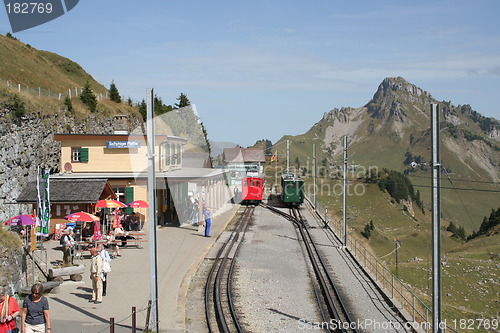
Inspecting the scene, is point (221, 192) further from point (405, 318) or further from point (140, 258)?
point (405, 318)

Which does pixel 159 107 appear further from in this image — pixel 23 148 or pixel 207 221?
pixel 207 221

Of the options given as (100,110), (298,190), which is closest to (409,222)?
(298,190)

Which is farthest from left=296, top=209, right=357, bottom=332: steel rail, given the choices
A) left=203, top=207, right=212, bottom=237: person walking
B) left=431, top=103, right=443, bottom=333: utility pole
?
left=203, top=207, right=212, bottom=237: person walking

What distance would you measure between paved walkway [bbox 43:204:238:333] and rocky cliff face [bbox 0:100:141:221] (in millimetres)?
10139

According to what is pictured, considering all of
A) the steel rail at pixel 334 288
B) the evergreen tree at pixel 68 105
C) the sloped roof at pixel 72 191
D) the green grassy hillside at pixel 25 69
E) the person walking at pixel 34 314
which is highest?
the green grassy hillside at pixel 25 69

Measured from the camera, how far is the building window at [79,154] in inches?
1246

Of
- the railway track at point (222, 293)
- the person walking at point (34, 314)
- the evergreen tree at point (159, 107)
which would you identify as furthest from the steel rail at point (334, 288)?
the evergreen tree at point (159, 107)

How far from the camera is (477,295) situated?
3866 centimetres

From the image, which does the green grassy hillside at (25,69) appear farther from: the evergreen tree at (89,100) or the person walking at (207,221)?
the person walking at (207,221)

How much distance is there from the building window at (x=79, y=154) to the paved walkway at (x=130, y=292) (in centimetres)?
875

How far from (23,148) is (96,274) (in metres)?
24.1

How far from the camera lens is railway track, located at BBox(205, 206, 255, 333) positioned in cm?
1387

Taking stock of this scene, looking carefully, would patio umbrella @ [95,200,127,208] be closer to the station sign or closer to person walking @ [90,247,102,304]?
the station sign

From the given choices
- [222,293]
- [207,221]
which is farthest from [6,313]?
[207,221]
